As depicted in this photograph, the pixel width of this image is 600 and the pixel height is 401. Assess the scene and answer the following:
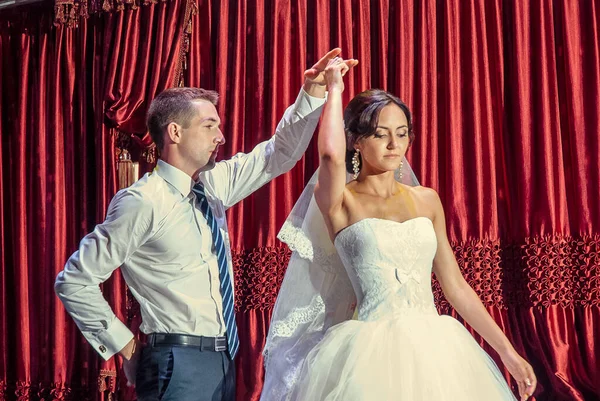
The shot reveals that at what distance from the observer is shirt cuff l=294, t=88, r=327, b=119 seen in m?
2.50

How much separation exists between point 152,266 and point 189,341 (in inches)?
9.8

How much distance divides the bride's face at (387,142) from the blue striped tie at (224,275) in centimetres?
51

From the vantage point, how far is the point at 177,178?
2412 millimetres

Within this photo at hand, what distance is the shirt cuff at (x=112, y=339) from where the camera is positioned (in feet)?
7.46

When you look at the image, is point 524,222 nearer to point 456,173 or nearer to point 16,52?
point 456,173

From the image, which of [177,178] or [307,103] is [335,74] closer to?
[307,103]

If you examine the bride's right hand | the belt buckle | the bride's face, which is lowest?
the belt buckle

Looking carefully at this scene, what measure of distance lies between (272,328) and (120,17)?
2.39 m

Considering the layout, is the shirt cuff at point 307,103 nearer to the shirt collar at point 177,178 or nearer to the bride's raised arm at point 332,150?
the bride's raised arm at point 332,150

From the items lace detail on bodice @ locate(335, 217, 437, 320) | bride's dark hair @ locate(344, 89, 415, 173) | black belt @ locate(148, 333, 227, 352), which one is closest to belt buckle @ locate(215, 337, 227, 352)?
black belt @ locate(148, 333, 227, 352)

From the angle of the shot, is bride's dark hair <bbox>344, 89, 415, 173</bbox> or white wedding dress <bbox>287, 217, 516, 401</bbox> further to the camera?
bride's dark hair <bbox>344, 89, 415, 173</bbox>

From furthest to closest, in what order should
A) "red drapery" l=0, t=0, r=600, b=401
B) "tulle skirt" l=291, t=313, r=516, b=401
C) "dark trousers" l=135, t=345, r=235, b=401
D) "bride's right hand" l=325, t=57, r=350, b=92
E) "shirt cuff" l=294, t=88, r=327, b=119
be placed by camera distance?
"red drapery" l=0, t=0, r=600, b=401, "shirt cuff" l=294, t=88, r=327, b=119, "bride's right hand" l=325, t=57, r=350, b=92, "dark trousers" l=135, t=345, r=235, b=401, "tulle skirt" l=291, t=313, r=516, b=401

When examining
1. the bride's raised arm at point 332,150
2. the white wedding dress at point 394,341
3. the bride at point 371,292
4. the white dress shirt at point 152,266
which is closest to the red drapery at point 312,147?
the bride at point 371,292

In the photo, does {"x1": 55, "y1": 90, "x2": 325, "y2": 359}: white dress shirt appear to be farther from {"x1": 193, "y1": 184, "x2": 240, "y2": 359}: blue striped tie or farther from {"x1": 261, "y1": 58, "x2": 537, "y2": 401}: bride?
{"x1": 261, "y1": 58, "x2": 537, "y2": 401}: bride
